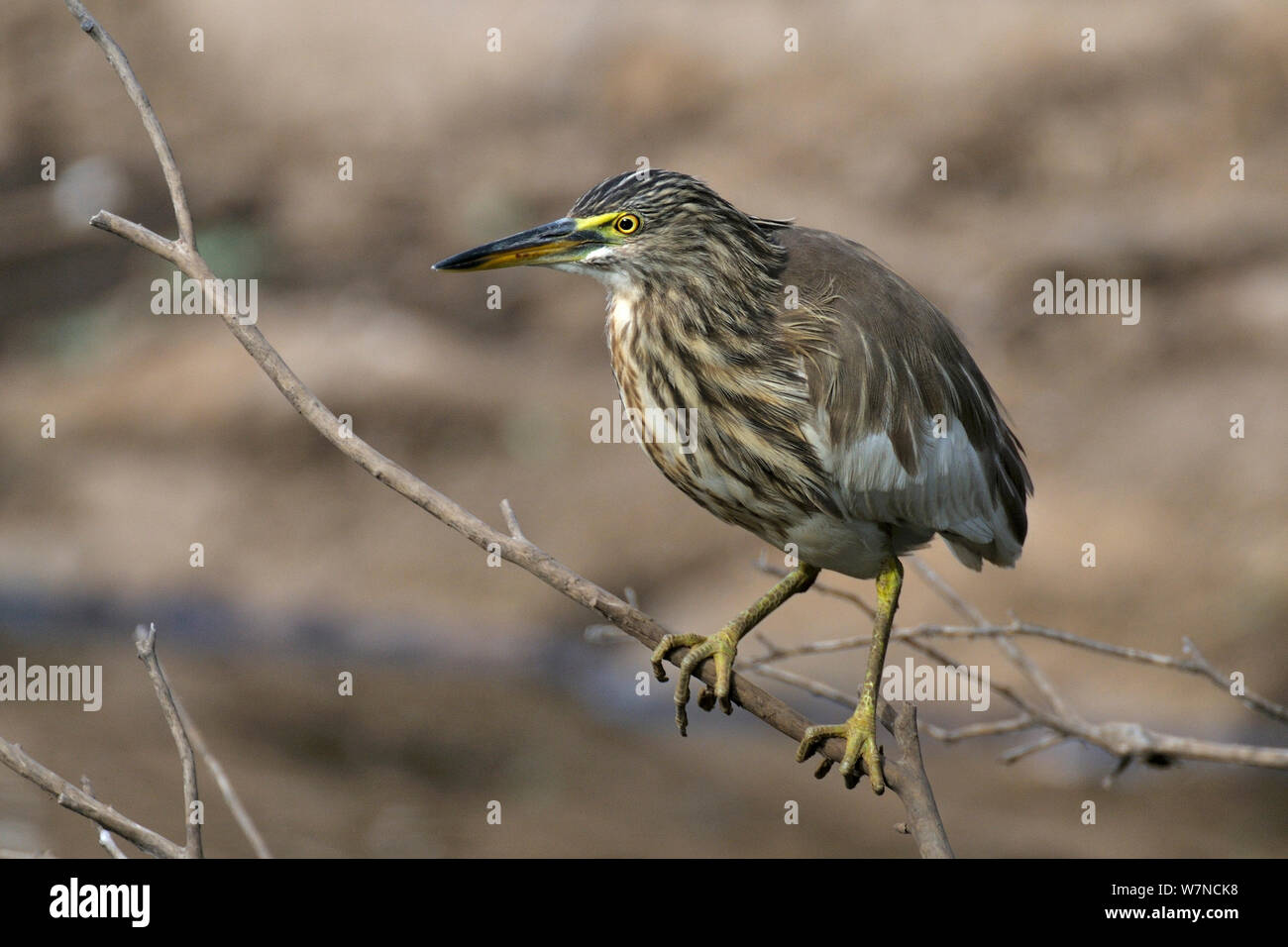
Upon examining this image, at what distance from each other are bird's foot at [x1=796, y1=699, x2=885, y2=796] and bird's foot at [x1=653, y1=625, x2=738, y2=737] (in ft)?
0.71

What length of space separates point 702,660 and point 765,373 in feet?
2.11

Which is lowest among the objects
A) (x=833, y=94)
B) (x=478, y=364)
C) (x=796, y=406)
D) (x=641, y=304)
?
(x=796, y=406)

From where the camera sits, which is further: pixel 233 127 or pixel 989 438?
pixel 233 127

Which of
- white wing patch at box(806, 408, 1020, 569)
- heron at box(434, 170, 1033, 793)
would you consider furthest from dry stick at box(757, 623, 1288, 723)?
white wing patch at box(806, 408, 1020, 569)

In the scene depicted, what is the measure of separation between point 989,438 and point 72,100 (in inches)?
378

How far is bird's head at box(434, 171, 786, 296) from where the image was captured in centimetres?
310

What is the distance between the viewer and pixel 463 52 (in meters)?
10.9

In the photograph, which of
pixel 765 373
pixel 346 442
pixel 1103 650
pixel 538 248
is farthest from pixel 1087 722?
pixel 346 442

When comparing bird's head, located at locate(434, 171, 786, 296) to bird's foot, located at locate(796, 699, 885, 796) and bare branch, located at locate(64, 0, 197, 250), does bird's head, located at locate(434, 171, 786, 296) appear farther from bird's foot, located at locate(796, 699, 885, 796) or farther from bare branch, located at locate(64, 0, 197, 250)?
bird's foot, located at locate(796, 699, 885, 796)

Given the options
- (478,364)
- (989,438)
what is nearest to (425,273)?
(478,364)

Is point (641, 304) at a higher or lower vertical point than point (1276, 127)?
lower

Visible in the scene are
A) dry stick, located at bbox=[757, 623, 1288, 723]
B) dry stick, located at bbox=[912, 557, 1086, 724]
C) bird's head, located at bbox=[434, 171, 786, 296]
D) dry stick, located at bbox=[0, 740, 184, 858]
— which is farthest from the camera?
dry stick, located at bbox=[912, 557, 1086, 724]

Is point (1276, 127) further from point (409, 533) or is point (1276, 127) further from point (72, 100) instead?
point (72, 100)

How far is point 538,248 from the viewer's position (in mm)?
3043
